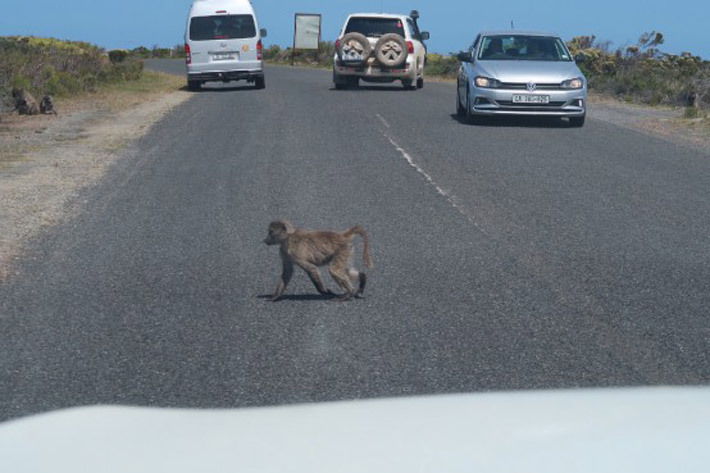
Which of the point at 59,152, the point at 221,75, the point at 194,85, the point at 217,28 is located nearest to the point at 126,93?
the point at 194,85

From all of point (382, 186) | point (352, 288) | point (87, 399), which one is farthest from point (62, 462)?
point (382, 186)

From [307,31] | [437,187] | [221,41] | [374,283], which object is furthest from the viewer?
[307,31]

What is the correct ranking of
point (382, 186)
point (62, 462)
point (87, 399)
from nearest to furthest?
1. point (62, 462)
2. point (87, 399)
3. point (382, 186)

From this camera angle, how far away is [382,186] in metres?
11.7

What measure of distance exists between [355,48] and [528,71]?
9.92 meters

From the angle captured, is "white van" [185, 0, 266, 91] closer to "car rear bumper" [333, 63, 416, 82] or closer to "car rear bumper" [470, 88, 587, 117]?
"car rear bumper" [333, 63, 416, 82]

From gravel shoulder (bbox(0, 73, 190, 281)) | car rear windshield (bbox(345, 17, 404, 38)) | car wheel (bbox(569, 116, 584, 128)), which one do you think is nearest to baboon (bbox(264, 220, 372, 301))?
gravel shoulder (bbox(0, 73, 190, 281))

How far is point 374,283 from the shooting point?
7.44m

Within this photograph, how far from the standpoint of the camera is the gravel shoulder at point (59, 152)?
9.91 metres

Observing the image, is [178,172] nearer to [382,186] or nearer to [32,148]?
[382,186]

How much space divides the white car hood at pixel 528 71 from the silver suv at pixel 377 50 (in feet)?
29.2

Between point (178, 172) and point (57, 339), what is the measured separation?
709 centimetres

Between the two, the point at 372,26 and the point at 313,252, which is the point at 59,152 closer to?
the point at 313,252

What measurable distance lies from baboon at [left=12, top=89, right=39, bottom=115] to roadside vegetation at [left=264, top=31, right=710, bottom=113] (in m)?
10.6
